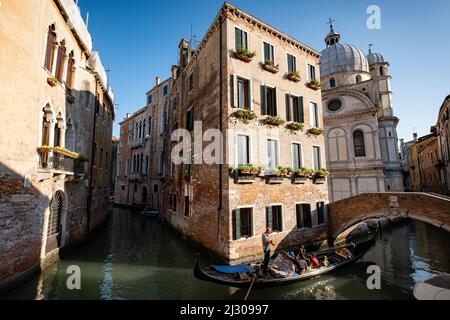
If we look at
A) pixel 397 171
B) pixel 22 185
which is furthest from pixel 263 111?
pixel 397 171

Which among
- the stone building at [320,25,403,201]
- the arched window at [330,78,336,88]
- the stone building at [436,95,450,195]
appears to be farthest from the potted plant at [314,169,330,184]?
the arched window at [330,78,336,88]

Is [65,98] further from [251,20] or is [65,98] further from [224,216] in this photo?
[251,20]

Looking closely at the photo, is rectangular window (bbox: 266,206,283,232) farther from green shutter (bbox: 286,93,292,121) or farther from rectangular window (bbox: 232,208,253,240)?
green shutter (bbox: 286,93,292,121)

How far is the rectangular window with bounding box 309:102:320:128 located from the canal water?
7.10m

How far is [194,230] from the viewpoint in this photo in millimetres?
11805

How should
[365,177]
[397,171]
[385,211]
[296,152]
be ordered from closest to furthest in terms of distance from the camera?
1. [385,211]
2. [296,152]
3. [365,177]
4. [397,171]

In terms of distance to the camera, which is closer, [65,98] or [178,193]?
[65,98]

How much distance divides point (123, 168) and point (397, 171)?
1222 inches

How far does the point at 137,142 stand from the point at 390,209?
24.8 meters

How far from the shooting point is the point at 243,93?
410 inches

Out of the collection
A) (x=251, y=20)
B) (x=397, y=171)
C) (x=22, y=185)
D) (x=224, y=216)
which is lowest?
(x=224, y=216)

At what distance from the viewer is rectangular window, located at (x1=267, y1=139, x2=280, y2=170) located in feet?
34.0

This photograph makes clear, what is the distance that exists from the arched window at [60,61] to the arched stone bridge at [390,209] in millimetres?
13888
